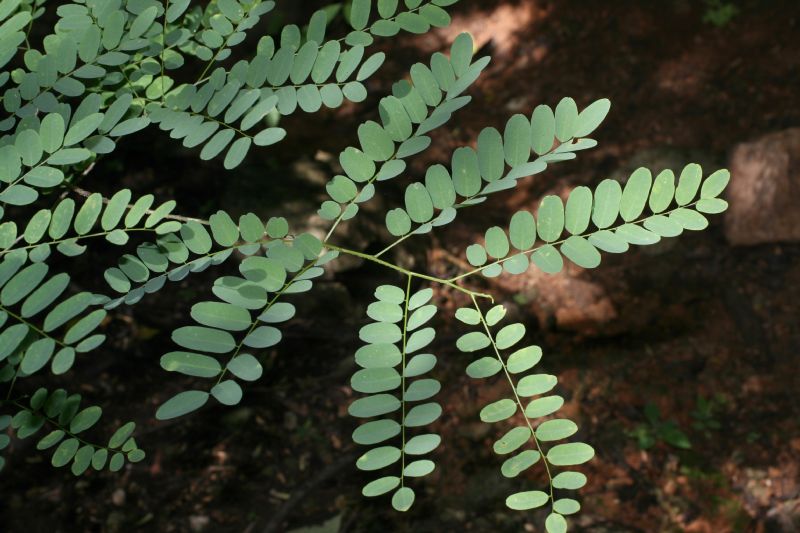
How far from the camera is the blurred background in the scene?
2895 millimetres

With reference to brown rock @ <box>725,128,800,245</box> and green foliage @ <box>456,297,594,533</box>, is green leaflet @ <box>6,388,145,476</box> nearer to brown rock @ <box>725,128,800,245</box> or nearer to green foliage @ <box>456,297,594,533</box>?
green foliage @ <box>456,297,594,533</box>

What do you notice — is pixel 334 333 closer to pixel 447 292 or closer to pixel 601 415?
pixel 447 292

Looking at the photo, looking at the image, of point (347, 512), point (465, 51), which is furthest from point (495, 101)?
point (465, 51)

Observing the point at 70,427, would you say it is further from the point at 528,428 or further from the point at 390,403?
the point at 528,428

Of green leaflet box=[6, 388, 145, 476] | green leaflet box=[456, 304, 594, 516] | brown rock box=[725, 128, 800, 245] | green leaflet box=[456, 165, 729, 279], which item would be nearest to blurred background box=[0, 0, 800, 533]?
brown rock box=[725, 128, 800, 245]

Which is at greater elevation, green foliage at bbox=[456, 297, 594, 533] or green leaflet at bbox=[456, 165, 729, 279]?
green leaflet at bbox=[456, 165, 729, 279]

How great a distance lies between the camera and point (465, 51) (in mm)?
1421

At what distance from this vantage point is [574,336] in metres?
3.49

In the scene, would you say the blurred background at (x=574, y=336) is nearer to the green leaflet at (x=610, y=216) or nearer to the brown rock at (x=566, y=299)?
the brown rock at (x=566, y=299)

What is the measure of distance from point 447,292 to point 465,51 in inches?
90.2

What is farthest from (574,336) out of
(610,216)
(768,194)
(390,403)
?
(390,403)

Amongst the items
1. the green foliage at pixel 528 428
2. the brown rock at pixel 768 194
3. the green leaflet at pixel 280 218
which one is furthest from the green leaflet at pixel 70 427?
the brown rock at pixel 768 194

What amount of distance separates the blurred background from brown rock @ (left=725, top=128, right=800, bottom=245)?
1 cm

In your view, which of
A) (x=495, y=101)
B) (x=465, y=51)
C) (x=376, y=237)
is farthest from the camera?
(x=495, y=101)
